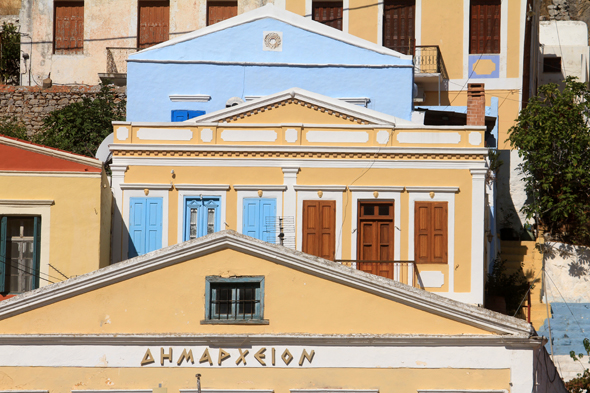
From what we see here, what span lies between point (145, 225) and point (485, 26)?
650 inches

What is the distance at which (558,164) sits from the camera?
3016cm

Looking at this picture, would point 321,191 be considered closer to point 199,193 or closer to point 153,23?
point 199,193

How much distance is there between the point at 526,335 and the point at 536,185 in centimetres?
1458

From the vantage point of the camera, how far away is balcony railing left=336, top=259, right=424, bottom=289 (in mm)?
25203

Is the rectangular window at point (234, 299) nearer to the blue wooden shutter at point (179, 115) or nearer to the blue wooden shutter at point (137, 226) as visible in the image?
the blue wooden shutter at point (137, 226)

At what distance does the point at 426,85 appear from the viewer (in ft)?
118

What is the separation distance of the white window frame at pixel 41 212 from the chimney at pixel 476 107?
39.3 ft

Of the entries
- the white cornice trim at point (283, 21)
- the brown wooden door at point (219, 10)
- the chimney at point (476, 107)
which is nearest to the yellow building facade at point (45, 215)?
the white cornice trim at point (283, 21)

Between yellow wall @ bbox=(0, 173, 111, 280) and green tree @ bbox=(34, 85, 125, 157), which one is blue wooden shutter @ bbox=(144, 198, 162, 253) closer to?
yellow wall @ bbox=(0, 173, 111, 280)

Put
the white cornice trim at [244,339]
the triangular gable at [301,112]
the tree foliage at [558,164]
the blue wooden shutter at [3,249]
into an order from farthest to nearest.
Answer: the tree foliage at [558,164] < the triangular gable at [301,112] < the blue wooden shutter at [3,249] < the white cornice trim at [244,339]

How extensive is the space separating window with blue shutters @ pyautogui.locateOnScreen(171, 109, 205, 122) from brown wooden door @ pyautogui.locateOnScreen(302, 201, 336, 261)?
6259mm

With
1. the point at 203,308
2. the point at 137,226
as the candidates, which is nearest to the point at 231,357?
the point at 203,308

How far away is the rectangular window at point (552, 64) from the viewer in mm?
43188

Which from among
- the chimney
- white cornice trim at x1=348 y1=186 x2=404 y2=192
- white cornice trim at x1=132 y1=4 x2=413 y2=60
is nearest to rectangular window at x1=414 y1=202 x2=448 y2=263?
white cornice trim at x1=348 y1=186 x2=404 y2=192
